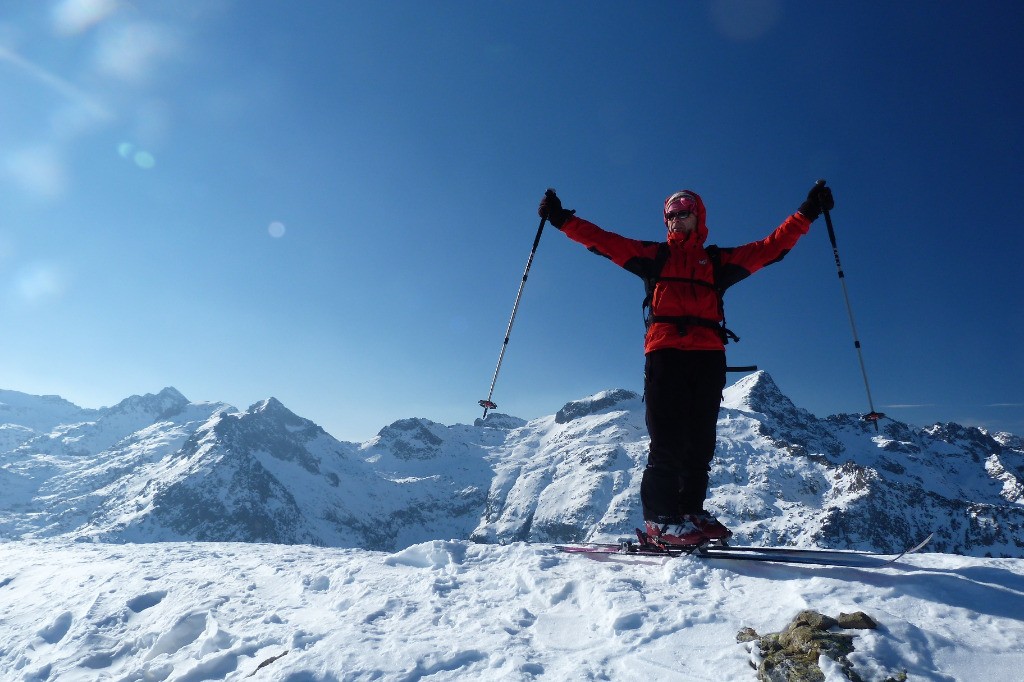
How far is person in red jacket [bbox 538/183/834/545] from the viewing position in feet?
19.3

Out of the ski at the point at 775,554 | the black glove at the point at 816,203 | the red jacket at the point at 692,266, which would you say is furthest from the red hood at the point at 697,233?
the ski at the point at 775,554

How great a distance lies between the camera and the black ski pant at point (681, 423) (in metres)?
5.90

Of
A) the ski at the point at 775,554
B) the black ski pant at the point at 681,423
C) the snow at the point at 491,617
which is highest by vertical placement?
the black ski pant at the point at 681,423

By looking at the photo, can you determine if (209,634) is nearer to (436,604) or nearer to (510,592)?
(436,604)

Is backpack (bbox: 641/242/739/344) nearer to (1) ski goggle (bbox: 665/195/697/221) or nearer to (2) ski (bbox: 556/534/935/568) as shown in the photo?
(1) ski goggle (bbox: 665/195/697/221)

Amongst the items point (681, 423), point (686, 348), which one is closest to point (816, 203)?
point (686, 348)

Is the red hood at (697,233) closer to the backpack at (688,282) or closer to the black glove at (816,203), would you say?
the backpack at (688,282)

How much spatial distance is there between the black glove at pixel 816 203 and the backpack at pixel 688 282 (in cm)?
107

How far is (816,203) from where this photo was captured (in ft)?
20.4

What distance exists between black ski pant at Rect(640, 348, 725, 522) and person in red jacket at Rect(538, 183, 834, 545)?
11 millimetres

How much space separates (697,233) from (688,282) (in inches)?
27.6

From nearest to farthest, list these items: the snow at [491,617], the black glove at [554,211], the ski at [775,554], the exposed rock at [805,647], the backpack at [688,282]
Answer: the exposed rock at [805,647] → the snow at [491,617] → the ski at [775,554] → the backpack at [688,282] → the black glove at [554,211]

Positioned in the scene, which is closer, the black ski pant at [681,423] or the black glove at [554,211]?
the black ski pant at [681,423]

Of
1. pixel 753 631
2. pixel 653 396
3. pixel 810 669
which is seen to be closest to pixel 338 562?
pixel 653 396
